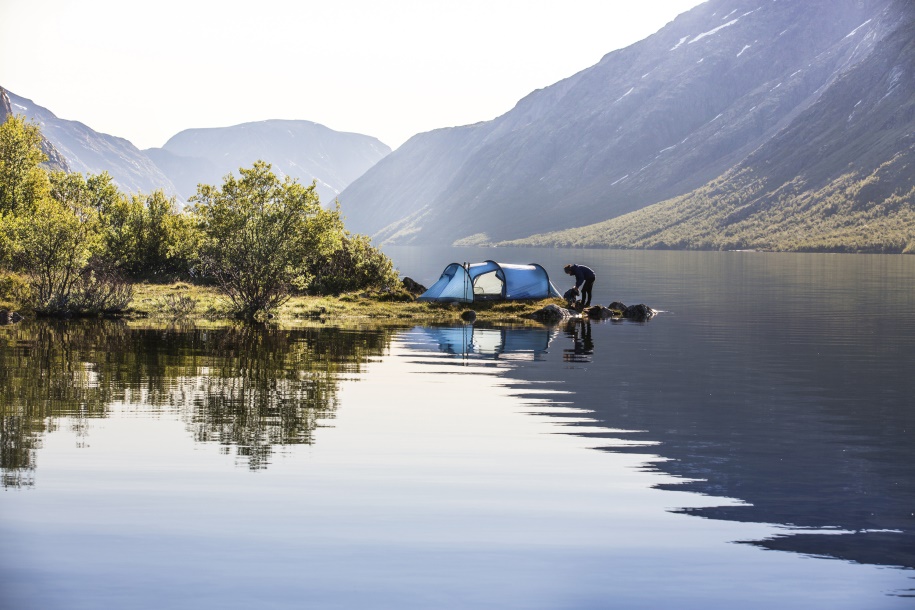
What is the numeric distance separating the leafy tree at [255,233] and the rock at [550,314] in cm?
1132

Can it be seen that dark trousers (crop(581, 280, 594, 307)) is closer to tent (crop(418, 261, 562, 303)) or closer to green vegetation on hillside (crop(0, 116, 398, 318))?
tent (crop(418, 261, 562, 303))

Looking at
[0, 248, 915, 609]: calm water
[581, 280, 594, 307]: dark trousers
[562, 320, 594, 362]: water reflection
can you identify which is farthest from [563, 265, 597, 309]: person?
[0, 248, 915, 609]: calm water

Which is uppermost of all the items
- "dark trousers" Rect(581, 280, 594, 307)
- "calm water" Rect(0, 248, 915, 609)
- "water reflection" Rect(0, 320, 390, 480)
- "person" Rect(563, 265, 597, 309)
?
"person" Rect(563, 265, 597, 309)

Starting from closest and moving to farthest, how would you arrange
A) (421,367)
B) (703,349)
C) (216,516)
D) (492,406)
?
1. (216,516)
2. (492,406)
3. (421,367)
4. (703,349)

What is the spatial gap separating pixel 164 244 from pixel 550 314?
2604cm

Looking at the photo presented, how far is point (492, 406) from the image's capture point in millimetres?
21391

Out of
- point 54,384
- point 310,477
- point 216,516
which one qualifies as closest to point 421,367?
point 54,384

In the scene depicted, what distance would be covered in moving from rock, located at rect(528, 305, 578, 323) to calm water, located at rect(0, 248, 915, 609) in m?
17.9

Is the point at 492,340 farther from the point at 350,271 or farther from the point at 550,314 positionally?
the point at 350,271

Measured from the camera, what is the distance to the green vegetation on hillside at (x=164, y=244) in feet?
145

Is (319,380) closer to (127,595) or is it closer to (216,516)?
(216,516)

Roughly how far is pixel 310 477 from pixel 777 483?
22.6 ft

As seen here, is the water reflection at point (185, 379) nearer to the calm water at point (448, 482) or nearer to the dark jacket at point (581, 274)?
A: the calm water at point (448, 482)

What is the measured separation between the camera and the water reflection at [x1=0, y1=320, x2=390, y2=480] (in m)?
17.3
